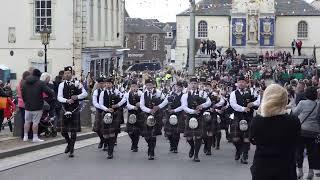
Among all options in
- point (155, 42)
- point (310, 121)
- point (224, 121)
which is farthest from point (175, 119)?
point (155, 42)

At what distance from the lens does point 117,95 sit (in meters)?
15.6

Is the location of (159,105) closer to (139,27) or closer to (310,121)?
(310,121)

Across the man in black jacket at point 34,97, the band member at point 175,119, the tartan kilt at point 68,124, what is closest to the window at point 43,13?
the man in black jacket at point 34,97

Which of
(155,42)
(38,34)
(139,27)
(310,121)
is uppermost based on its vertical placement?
(139,27)

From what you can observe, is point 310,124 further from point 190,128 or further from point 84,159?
point 84,159

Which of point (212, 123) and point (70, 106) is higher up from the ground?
point (70, 106)

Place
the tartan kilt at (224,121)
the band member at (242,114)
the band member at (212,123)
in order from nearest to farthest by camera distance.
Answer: the band member at (242,114) < the band member at (212,123) < the tartan kilt at (224,121)

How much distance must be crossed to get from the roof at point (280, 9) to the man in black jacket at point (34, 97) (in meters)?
58.0

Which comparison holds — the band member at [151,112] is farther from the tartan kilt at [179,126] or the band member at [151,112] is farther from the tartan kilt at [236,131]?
the tartan kilt at [236,131]

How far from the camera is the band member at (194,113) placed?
1510cm

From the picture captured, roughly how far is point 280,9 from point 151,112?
2431 inches

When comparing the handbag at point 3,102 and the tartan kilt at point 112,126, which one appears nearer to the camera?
the tartan kilt at point 112,126

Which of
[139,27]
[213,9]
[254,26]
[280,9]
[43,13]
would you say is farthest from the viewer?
[139,27]

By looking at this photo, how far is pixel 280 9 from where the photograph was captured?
75.1 m
